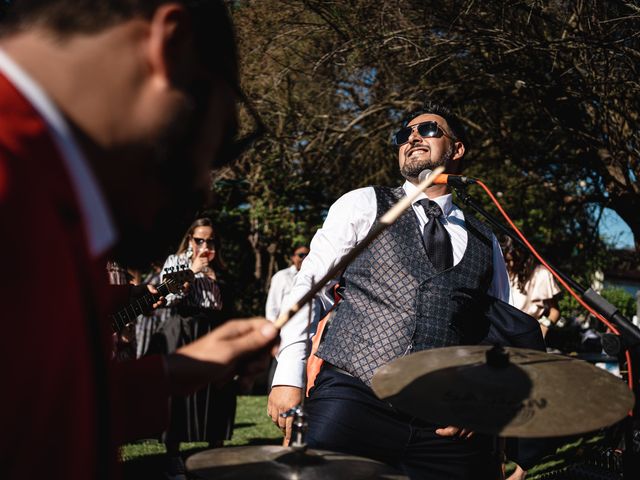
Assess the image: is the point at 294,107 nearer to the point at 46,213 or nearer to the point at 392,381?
the point at 392,381

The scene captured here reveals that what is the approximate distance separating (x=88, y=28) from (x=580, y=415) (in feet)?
5.20

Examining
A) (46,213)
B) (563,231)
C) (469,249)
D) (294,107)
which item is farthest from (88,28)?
(563,231)

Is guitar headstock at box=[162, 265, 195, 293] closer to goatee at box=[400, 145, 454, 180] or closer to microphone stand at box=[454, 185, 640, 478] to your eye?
goatee at box=[400, 145, 454, 180]

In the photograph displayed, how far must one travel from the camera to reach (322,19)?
770 centimetres

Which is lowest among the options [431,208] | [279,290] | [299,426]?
[279,290]

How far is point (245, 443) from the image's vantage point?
245 inches

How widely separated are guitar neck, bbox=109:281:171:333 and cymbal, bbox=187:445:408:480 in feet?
10.6

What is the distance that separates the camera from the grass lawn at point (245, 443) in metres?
5.38

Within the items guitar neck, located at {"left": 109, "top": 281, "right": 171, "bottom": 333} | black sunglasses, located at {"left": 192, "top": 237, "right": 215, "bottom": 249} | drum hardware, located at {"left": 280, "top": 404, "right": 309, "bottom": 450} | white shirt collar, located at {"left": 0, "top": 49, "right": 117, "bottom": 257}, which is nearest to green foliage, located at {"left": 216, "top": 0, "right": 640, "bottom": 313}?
black sunglasses, located at {"left": 192, "top": 237, "right": 215, "bottom": 249}

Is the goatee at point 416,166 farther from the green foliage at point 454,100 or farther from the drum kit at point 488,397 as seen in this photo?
the green foliage at point 454,100

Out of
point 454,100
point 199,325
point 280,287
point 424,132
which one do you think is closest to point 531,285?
point 454,100

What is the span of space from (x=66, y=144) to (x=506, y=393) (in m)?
1.43

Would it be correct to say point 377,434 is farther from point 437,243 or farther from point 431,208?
point 431,208

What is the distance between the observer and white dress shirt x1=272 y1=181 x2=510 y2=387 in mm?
2588
